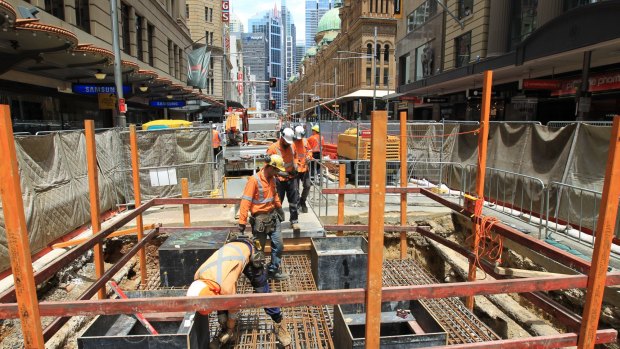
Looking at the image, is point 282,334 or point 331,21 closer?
point 282,334

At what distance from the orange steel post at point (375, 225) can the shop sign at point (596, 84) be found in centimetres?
1359

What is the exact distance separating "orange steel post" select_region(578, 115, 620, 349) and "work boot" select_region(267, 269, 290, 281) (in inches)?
152

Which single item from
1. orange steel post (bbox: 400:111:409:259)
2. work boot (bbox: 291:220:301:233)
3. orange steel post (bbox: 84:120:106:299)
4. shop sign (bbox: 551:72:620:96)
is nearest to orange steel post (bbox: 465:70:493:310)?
orange steel post (bbox: 400:111:409:259)

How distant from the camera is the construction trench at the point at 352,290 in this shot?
279 cm

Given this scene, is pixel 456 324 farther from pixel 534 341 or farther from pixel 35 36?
pixel 35 36

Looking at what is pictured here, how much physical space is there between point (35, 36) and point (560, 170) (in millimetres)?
11874

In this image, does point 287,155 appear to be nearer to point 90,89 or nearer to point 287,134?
point 287,134

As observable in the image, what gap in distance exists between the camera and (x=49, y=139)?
7762 millimetres

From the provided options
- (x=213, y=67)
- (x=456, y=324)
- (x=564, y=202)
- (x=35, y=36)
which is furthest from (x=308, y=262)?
(x=213, y=67)

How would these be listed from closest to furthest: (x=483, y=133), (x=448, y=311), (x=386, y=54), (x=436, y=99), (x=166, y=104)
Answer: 1. (x=483, y=133)
2. (x=448, y=311)
3. (x=166, y=104)
4. (x=436, y=99)
5. (x=386, y=54)

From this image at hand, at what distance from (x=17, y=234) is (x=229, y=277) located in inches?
74.1

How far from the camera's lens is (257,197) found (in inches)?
207

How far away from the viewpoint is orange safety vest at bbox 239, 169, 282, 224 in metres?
5.19

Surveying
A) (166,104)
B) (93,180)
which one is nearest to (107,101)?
(166,104)
